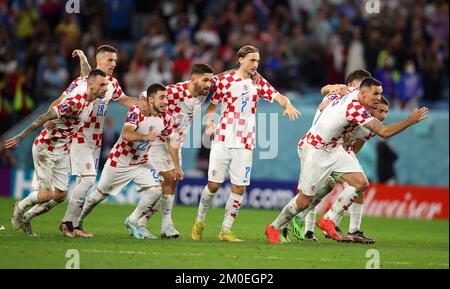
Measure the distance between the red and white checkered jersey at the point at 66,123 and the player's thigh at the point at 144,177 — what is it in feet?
3.46

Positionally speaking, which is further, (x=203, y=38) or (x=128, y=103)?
(x=203, y=38)

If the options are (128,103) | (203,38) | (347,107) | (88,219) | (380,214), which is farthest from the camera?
(203,38)

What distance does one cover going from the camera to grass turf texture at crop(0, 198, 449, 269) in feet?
41.9

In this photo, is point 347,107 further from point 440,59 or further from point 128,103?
point 440,59

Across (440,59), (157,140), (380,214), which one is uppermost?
(440,59)

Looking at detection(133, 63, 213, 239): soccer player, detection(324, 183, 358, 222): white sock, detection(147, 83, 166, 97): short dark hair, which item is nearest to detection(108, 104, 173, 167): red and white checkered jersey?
detection(147, 83, 166, 97): short dark hair

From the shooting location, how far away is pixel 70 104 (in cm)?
1488

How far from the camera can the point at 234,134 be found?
15.6 m

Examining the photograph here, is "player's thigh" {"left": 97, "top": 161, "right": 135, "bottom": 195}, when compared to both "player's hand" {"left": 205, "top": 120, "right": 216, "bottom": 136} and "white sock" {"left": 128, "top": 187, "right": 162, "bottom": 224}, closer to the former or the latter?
"white sock" {"left": 128, "top": 187, "right": 162, "bottom": 224}

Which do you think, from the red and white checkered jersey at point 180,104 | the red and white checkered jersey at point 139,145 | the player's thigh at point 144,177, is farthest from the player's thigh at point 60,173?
the red and white checkered jersey at point 180,104

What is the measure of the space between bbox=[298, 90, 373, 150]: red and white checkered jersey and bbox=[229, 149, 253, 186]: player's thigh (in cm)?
94

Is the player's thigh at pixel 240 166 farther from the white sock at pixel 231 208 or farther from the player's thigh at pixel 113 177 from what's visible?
the player's thigh at pixel 113 177

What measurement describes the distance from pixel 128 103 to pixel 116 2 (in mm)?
13153

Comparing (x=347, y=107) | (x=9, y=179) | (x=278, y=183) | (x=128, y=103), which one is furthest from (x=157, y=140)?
(x=9, y=179)
